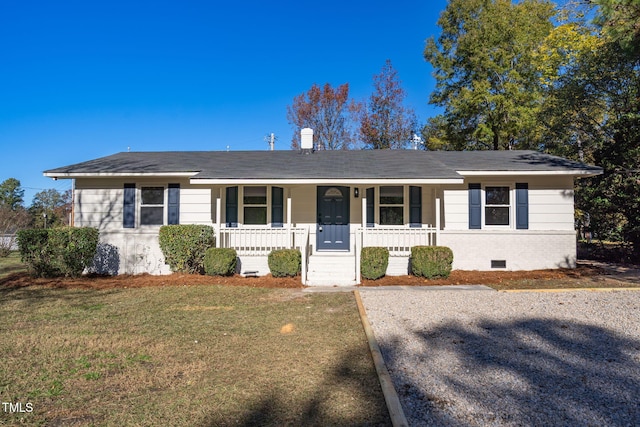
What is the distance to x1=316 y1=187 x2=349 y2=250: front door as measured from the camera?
37.9 ft

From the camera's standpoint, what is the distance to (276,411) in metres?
3.14

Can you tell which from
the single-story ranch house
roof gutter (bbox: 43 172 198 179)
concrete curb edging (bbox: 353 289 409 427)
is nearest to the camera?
concrete curb edging (bbox: 353 289 409 427)

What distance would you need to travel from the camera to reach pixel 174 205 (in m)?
11.4

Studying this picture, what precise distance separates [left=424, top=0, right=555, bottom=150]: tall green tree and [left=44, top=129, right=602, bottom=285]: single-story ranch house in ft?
29.0

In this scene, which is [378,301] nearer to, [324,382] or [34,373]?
[324,382]

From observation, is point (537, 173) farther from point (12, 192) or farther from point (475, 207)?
point (12, 192)

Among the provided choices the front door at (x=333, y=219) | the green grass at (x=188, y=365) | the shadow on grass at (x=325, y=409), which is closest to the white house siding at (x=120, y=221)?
the front door at (x=333, y=219)

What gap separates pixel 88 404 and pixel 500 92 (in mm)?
22577

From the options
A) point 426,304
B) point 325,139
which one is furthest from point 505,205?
point 325,139

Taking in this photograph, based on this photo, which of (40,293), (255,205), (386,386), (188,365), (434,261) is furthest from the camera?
(255,205)

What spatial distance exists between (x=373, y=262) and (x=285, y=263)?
7.93 feet

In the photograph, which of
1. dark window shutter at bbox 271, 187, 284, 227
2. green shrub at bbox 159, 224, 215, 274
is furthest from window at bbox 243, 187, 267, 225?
green shrub at bbox 159, 224, 215, 274

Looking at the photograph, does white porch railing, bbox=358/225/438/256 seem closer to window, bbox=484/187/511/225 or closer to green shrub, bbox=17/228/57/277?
window, bbox=484/187/511/225

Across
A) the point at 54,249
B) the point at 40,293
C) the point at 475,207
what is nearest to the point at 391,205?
the point at 475,207
